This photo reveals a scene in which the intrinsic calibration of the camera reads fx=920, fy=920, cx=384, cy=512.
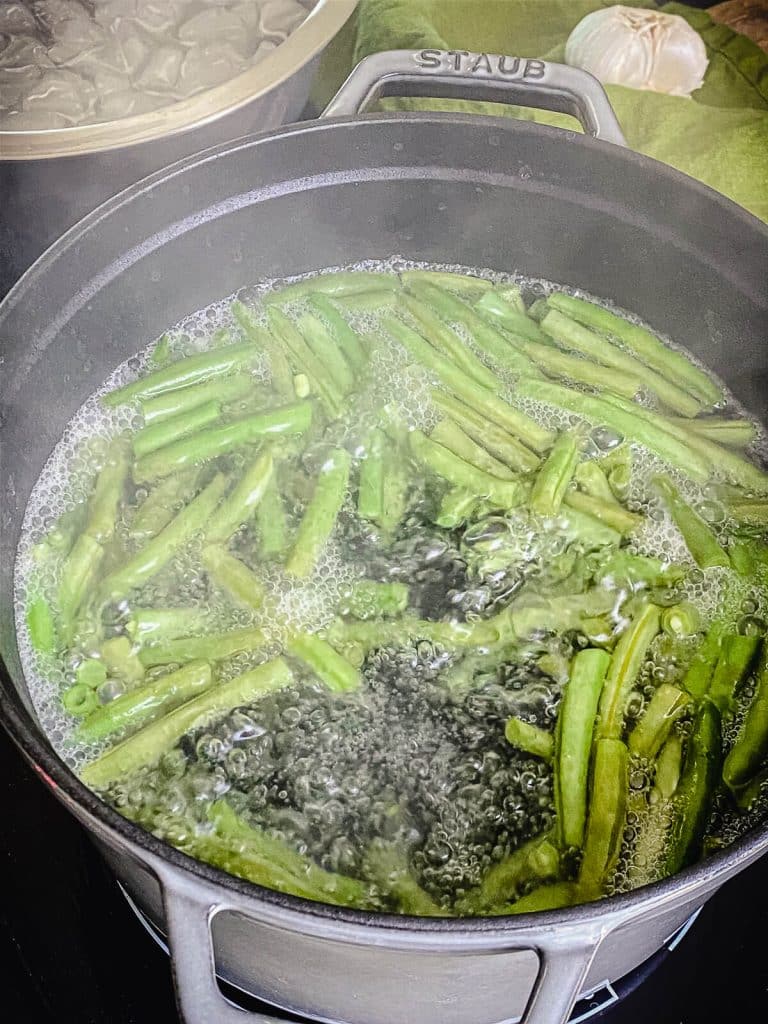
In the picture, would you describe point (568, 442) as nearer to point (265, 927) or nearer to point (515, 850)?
point (515, 850)

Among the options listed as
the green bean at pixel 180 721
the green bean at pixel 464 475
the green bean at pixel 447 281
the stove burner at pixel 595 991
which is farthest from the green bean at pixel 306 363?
the stove burner at pixel 595 991

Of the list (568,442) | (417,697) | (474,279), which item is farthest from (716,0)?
(417,697)

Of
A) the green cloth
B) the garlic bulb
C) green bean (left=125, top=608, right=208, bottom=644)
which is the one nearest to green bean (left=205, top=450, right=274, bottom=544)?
green bean (left=125, top=608, right=208, bottom=644)

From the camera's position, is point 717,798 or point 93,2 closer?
point 717,798

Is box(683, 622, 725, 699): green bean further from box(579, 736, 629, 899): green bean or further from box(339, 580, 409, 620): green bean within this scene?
box(339, 580, 409, 620): green bean

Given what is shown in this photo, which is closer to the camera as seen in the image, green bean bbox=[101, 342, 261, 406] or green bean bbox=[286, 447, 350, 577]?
green bean bbox=[286, 447, 350, 577]

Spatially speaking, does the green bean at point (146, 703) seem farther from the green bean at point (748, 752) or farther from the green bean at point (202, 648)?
the green bean at point (748, 752)

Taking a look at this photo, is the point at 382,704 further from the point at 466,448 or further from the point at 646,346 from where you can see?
the point at 646,346
